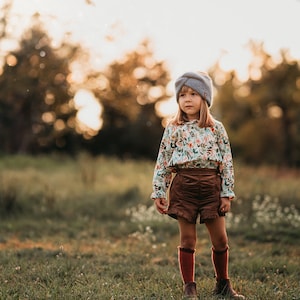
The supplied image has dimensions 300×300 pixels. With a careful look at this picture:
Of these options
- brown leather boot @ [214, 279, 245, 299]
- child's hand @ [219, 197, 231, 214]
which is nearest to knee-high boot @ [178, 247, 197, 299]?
brown leather boot @ [214, 279, 245, 299]

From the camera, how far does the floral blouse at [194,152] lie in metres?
3.90

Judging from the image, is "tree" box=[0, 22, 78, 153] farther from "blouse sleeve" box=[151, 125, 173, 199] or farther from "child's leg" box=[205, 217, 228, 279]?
"child's leg" box=[205, 217, 228, 279]

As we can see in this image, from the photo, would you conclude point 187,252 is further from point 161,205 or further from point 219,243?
point 161,205

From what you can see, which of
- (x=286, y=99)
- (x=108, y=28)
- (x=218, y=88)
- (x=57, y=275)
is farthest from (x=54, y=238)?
(x=218, y=88)

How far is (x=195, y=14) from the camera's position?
724 cm

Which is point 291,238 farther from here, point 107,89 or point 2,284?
point 107,89

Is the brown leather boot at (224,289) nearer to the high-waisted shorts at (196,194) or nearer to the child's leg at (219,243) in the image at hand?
the child's leg at (219,243)

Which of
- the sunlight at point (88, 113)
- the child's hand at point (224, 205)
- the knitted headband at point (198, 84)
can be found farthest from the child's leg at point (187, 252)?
the sunlight at point (88, 113)

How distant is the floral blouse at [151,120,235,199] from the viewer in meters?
3.90

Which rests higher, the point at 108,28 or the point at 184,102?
the point at 108,28

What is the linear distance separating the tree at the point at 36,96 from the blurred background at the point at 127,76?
0.04 meters

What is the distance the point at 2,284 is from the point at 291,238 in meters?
4.30

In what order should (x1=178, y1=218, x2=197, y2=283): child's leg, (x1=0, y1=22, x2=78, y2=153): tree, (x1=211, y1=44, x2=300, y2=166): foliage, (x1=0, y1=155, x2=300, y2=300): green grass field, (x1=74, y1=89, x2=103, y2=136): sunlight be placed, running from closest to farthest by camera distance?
(x1=178, y1=218, x2=197, y2=283): child's leg, (x1=0, y1=155, x2=300, y2=300): green grass field, (x1=0, y1=22, x2=78, y2=153): tree, (x1=74, y1=89, x2=103, y2=136): sunlight, (x1=211, y1=44, x2=300, y2=166): foliage

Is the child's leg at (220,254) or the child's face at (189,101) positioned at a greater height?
the child's face at (189,101)
